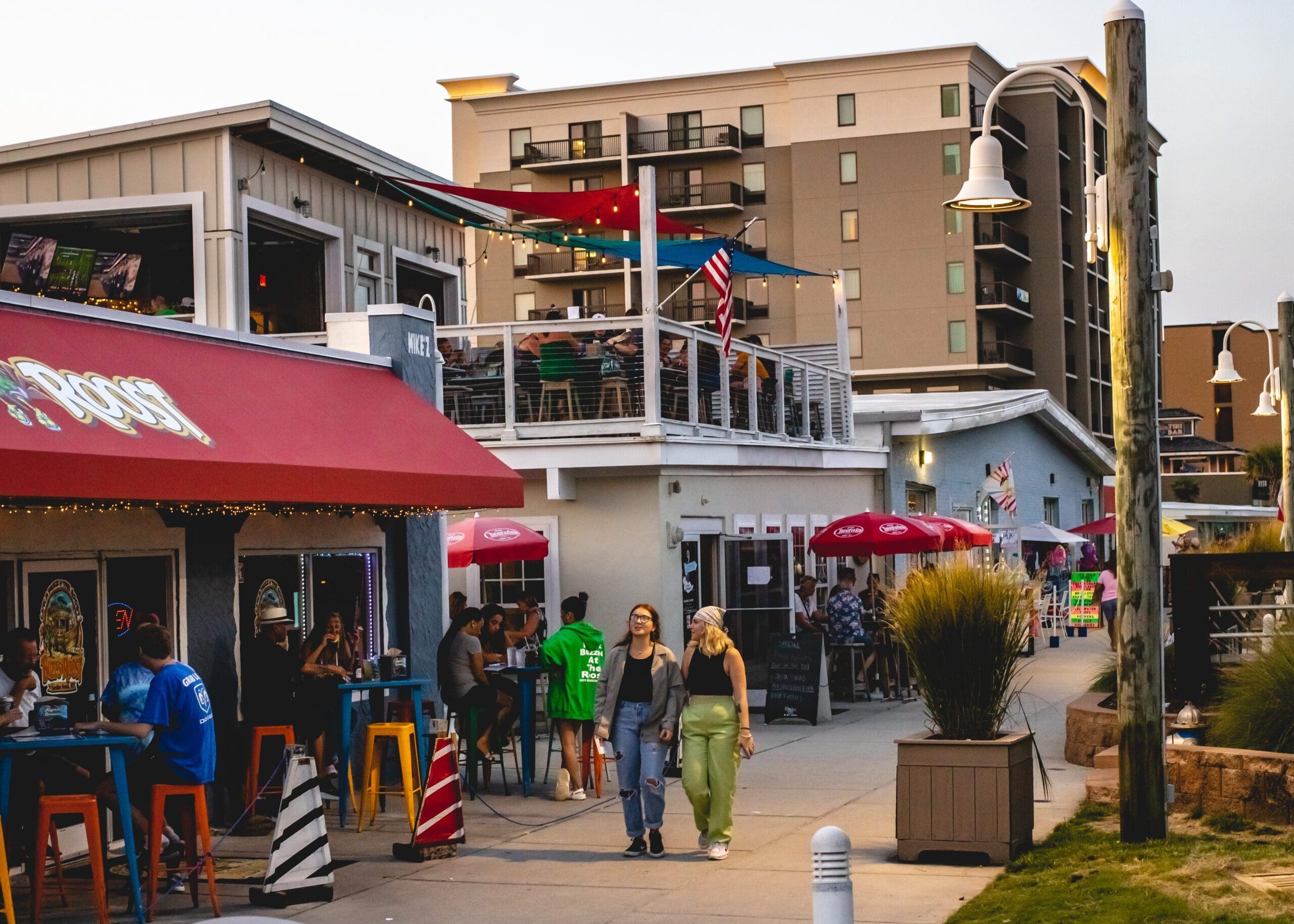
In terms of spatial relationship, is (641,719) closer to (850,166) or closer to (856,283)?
(856,283)

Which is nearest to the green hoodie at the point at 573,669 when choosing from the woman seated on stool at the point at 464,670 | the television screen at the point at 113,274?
the woman seated on stool at the point at 464,670

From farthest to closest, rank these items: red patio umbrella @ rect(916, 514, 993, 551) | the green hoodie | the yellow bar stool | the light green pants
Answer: red patio umbrella @ rect(916, 514, 993, 551)
the green hoodie
the yellow bar stool
the light green pants

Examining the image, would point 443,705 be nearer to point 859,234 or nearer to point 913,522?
point 913,522

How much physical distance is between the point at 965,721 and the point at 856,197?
58.6 meters

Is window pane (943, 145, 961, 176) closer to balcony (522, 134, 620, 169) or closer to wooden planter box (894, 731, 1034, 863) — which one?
balcony (522, 134, 620, 169)

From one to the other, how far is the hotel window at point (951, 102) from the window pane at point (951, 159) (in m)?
1.32

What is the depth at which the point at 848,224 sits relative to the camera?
223 feet

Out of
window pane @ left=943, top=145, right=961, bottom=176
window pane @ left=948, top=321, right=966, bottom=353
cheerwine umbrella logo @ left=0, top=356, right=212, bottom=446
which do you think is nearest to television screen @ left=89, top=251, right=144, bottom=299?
cheerwine umbrella logo @ left=0, top=356, right=212, bottom=446

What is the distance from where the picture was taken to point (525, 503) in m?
19.5

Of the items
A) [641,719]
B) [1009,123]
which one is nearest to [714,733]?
[641,719]

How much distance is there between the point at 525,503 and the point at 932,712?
30.1 ft

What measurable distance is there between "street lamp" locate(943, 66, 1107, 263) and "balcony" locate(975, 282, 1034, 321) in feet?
184

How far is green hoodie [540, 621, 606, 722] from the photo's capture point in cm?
1392

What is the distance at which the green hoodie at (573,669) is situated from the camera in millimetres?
13922
